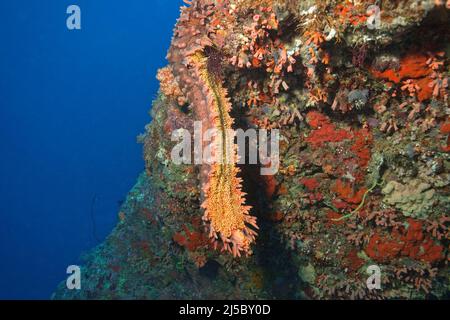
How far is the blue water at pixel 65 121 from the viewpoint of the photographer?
49.5 m

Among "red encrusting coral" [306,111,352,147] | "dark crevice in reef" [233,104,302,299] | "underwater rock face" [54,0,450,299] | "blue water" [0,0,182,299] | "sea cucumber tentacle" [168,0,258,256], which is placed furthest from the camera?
"blue water" [0,0,182,299]

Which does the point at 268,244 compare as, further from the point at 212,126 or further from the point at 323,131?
→ the point at 212,126

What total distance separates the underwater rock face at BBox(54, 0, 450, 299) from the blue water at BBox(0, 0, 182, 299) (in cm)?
4539

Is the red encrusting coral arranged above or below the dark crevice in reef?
above

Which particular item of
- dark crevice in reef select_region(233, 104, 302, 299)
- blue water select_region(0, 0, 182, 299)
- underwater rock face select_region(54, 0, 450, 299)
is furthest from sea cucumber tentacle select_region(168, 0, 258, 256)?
blue water select_region(0, 0, 182, 299)

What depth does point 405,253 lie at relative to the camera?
14.0 feet

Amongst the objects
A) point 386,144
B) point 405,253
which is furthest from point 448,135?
point 405,253

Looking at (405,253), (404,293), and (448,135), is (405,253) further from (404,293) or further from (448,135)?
(448,135)

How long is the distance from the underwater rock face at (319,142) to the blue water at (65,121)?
149ft

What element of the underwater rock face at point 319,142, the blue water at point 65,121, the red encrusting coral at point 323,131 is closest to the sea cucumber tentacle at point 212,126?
the underwater rock face at point 319,142

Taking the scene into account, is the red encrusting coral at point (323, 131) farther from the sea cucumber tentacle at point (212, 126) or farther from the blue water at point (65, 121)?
the blue water at point (65, 121)

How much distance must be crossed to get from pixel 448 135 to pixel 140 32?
103 metres

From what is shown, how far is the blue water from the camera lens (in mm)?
49469

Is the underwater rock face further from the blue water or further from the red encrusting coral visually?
the blue water
